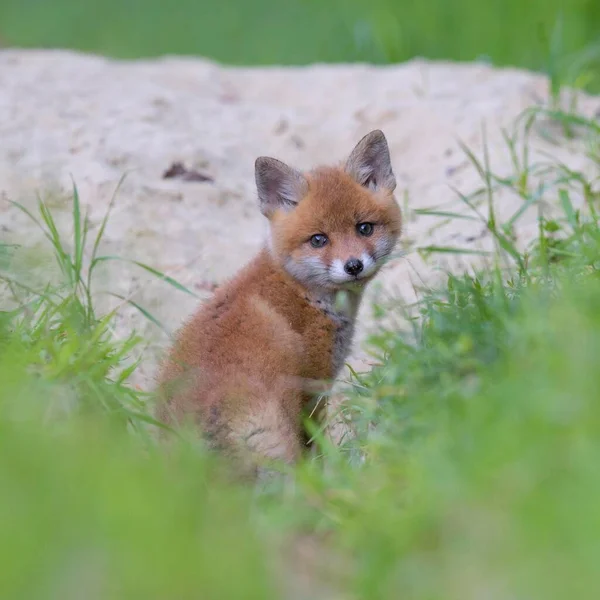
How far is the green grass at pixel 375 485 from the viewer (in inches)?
86.9

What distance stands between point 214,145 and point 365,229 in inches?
90.3

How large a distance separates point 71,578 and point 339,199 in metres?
2.82

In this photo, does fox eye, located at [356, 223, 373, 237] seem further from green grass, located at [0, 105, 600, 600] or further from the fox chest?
green grass, located at [0, 105, 600, 600]

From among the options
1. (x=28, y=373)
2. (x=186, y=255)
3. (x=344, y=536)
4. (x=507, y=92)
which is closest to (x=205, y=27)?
(x=507, y=92)

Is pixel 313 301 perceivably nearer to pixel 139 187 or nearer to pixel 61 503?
pixel 139 187

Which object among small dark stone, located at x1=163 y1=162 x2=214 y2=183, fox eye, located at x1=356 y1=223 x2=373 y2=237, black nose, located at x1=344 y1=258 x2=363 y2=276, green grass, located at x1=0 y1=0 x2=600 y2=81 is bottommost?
black nose, located at x1=344 y1=258 x2=363 y2=276

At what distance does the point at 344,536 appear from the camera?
266 centimetres

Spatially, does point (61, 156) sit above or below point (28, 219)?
above

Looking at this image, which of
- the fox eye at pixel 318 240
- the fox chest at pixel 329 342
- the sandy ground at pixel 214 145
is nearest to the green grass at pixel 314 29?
the sandy ground at pixel 214 145

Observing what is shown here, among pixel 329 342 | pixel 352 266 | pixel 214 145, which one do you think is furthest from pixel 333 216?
pixel 214 145

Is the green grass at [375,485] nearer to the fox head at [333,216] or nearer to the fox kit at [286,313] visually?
the fox kit at [286,313]

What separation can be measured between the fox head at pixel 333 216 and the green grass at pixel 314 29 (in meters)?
2.31

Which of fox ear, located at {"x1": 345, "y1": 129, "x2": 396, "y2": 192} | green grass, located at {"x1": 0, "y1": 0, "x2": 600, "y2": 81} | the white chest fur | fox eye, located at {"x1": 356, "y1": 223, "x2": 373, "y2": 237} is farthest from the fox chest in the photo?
green grass, located at {"x1": 0, "y1": 0, "x2": 600, "y2": 81}

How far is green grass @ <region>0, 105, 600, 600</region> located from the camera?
221 cm
